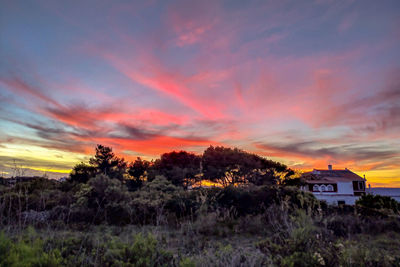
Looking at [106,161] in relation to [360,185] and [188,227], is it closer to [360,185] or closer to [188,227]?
[188,227]

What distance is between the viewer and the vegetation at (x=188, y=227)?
385cm

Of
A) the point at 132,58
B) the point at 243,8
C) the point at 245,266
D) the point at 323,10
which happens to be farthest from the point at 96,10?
the point at 245,266

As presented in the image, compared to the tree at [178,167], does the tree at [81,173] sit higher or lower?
lower

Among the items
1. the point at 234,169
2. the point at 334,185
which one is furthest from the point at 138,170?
the point at 334,185

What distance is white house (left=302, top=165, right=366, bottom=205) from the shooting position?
35469 millimetres

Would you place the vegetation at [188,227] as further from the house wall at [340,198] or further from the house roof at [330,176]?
the house roof at [330,176]

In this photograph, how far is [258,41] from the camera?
8930 mm

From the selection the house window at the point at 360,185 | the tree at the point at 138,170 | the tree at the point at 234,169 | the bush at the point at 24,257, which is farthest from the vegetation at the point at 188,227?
the house window at the point at 360,185

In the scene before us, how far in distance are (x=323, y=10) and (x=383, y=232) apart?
715 cm

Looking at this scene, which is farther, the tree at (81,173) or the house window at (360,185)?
the house window at (360,185)

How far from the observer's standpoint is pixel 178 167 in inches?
1129

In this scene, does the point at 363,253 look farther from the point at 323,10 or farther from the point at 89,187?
the point at 89,187

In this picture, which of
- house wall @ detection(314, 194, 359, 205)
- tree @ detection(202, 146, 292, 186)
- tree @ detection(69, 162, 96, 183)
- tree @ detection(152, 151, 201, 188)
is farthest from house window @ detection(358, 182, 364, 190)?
tree @ detection(69, 162, 96, 183)

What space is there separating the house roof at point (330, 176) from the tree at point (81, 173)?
2869 cm
